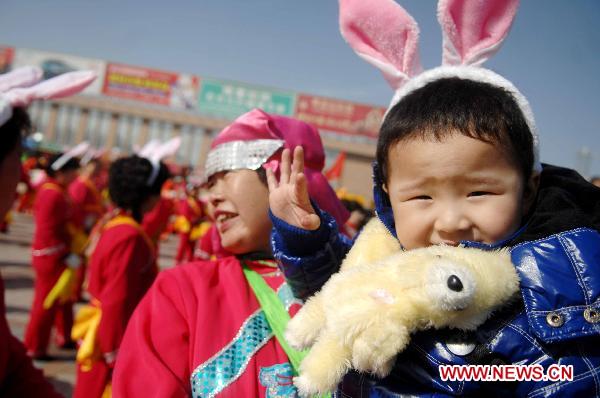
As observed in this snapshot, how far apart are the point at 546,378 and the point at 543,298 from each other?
0.15m

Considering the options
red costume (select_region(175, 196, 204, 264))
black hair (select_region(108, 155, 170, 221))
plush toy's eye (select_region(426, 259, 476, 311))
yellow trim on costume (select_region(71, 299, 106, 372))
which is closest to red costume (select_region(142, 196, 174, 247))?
black hair (select_region(108, 155, 170, 221))

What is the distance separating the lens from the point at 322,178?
186 cm

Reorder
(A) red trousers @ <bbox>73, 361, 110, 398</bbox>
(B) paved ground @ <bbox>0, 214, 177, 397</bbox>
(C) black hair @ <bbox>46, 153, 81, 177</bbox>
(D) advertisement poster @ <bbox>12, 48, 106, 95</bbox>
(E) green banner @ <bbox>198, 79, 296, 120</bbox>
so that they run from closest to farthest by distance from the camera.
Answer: (A) red trousers @ <bbox>73, 361, 110, 398</bbox>, (B) paved ground @ <bbox>0, 214, 177, 397</bbox>, (C) black hair @ <bbox>46, 153, 81, 177</bbox>, (E) green banner @ <bbox>198, 79, 296, 120</bbox>, (D) advertisement poster @ <bbox>12, 48, 106, 95</bbox>

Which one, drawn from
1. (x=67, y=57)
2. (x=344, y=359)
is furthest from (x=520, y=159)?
(x=67, y=57)

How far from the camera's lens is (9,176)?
4.88 feet

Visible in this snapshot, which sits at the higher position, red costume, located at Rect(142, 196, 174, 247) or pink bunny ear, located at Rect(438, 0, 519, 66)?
pink bunny ear, located at Rect(438, 0, 519, 66)

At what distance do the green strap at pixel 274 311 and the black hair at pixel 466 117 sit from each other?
59 centimetres

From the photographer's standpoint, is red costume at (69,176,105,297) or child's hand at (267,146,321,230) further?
red costume at (69,176,105,297)

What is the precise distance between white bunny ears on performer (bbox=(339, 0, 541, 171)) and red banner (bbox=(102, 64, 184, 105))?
35.0m

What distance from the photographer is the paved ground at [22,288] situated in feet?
15.9

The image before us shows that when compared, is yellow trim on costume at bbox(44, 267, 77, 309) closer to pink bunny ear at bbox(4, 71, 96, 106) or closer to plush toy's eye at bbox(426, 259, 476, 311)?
pink bunny ear at bbox(4, 71, 96, 106)

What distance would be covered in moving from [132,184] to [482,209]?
10.8 ft

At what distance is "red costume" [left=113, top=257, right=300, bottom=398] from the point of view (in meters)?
1.35

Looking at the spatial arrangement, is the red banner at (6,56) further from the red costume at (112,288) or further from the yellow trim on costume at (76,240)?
the red costume at (112,288)
